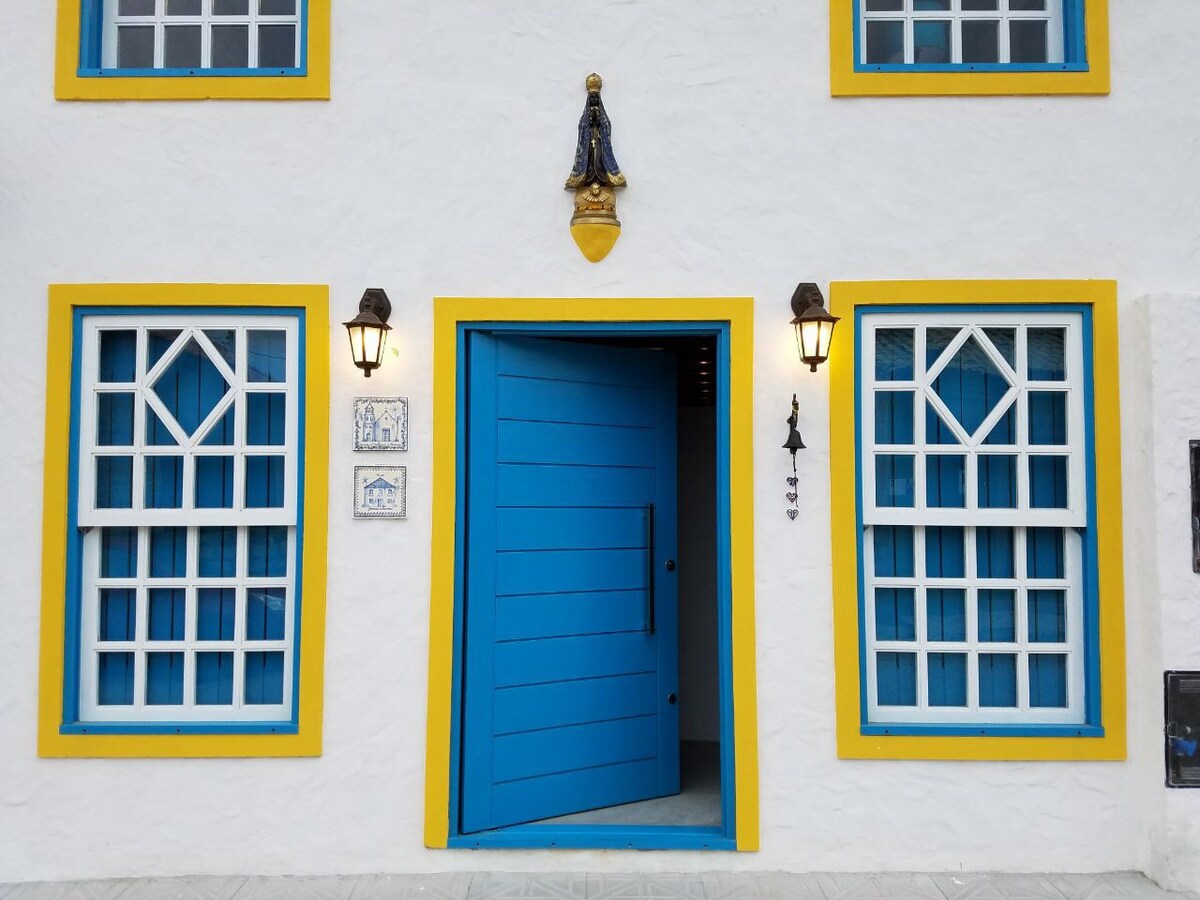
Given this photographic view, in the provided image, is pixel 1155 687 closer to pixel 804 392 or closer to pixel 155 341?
pixel 804 392

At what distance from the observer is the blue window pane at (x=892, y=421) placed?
14.3ft

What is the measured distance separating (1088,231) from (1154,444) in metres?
1.07

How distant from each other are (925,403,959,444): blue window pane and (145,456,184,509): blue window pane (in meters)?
3.68

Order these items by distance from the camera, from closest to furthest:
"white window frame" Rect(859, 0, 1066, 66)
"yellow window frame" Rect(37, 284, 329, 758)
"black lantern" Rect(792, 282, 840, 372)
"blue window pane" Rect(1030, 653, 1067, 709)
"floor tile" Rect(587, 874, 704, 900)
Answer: "floor tile" Rect(587, 874, 704, 900) → "black lantern" Rect(792, 282, 840, 372) → "yellow window frame" Rect(37, 284, 329, 758) → "blue window pane" Rect(1030, 653, 1067, 709) → "white window frame" Rect(859, 0, 1066, 66)

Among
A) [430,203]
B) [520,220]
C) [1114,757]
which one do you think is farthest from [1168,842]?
[430,203]

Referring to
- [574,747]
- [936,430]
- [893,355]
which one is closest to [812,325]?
[893,355]

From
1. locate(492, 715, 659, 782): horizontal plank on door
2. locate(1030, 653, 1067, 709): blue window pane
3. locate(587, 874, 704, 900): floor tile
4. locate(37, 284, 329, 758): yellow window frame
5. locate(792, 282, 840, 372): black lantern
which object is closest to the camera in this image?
locate(587, 874, 704, 900): floor tile

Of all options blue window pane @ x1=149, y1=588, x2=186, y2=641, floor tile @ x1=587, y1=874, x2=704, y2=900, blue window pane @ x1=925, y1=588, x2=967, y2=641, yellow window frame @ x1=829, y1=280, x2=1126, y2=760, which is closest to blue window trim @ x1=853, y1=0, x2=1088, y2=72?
yellow window frame @ x1=829, y1=280, x2=1126, y2=760

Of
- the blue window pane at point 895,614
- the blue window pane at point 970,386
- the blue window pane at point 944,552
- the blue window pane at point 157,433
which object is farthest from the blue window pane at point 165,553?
the blue window pane at point 970,386

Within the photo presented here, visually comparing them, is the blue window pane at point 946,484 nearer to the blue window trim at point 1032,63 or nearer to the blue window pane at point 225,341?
the blue window trim at point 1032,63

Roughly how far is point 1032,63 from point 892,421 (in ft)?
6.33

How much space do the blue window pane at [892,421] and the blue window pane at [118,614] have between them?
374 cm

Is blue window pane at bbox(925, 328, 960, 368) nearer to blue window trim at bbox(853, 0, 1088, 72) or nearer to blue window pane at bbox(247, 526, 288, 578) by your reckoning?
blue window trim at bbox(853, 0, 1088, 72)

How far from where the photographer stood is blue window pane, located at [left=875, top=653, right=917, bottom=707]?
432 centimetres
